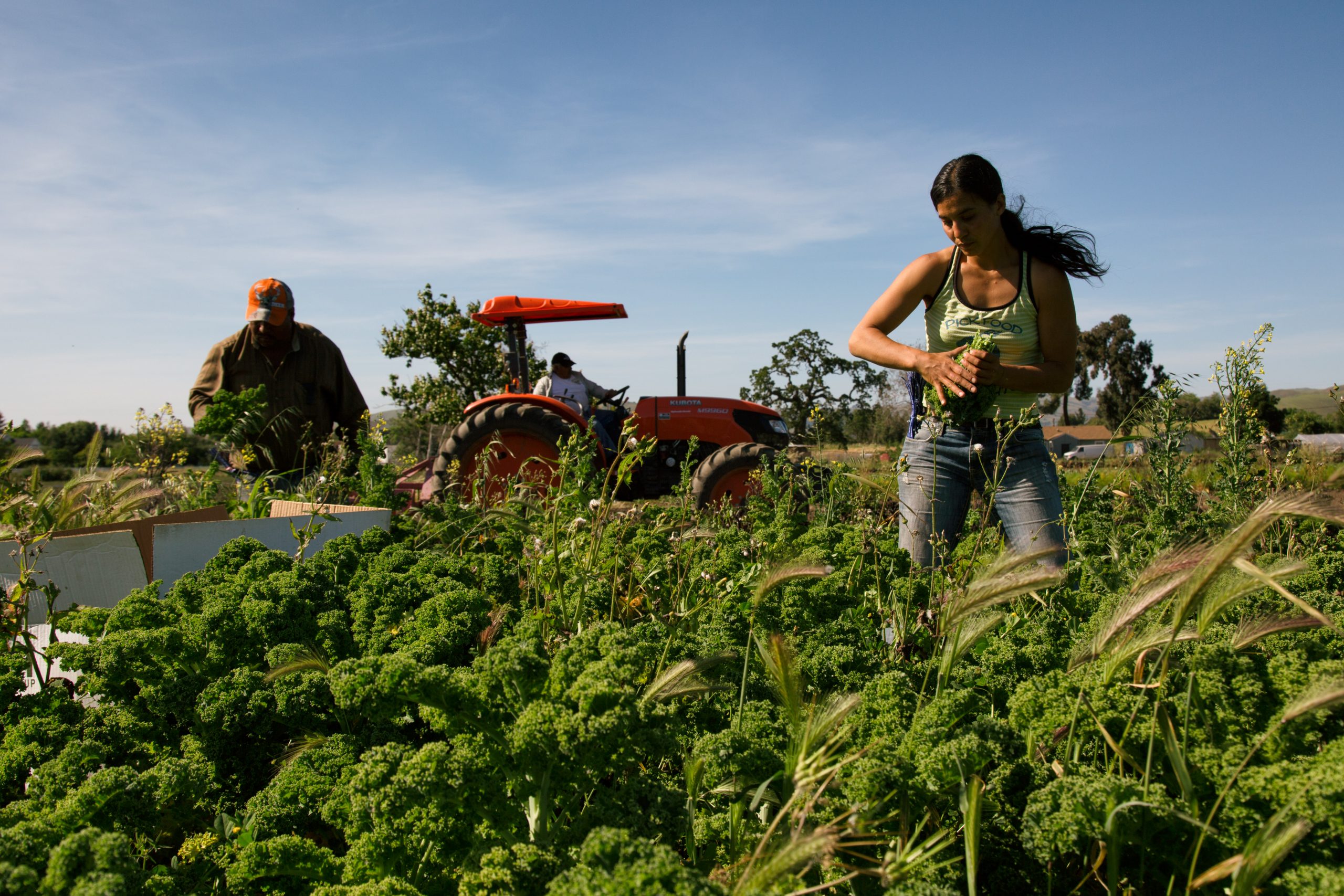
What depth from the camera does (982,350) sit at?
96.5 inches

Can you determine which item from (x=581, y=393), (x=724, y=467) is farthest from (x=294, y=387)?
(x=581, y=393)

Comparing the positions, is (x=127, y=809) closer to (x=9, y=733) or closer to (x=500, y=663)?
(x=9, y=733)

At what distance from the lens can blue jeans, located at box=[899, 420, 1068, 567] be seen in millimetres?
2609

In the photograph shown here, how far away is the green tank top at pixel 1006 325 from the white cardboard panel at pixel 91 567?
2.93m

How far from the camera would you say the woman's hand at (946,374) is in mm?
2445

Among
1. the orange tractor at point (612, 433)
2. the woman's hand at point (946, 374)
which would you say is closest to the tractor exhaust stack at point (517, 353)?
the orange tractor at point (612, 433)

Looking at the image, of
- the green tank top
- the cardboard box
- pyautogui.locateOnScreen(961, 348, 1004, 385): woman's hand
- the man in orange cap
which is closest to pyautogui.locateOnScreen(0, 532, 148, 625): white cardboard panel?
the cardboard box

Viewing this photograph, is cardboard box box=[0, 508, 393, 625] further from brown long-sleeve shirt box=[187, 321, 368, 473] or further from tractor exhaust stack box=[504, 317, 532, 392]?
tractor exhaust stack box=[504, 317, 532, 392]

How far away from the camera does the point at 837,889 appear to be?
1.25 meters

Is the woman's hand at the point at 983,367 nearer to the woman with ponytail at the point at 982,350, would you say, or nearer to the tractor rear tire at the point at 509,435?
the woman with ponytail at the point at 982,350

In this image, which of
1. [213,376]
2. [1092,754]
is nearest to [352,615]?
[1092,754]

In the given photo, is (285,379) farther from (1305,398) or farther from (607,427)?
(1305,398)

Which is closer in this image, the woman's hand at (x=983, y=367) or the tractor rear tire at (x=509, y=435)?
the woman's hand at (x=983, y=367)

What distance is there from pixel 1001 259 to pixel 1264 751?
6.56 ft
